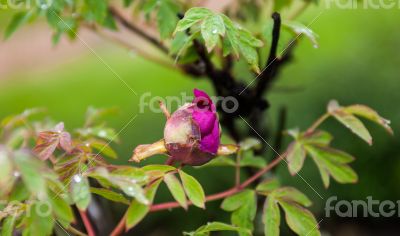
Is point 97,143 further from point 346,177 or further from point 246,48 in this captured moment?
point 346,177

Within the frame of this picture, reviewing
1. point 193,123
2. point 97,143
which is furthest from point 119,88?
point 193,123

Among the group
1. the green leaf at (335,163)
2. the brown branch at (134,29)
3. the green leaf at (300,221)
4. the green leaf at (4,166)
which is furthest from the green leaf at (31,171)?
the brown branch at (134,29)

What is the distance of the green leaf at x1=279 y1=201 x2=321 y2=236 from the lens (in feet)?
2.85

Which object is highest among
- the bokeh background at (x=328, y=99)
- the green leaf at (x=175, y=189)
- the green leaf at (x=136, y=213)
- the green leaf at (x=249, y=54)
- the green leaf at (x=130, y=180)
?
the green leaf at (x=249, y=54)

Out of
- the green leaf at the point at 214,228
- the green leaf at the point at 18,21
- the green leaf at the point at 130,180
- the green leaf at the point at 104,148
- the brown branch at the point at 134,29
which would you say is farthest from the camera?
→ the brown branch at the point at 134,29

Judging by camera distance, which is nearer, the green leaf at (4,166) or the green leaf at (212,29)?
the green leaf at (4,166)

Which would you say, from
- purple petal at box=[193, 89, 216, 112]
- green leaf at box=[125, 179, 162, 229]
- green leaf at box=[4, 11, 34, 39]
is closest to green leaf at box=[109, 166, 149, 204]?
green leaf at box=[125, 179, 162, 229]

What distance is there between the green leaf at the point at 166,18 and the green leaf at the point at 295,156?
325 mm

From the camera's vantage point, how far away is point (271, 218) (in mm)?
875

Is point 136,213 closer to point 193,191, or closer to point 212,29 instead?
point 193,191

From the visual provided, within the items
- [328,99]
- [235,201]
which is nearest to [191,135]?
[235,201]

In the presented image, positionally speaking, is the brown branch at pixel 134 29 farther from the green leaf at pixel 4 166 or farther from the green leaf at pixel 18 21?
the green leaf at pixel 4 166

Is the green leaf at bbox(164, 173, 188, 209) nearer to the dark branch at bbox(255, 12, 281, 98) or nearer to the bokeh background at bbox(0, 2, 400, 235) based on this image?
the dark branch at bbox(255, 12, 281, 98)

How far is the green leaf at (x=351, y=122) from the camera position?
948 mm
